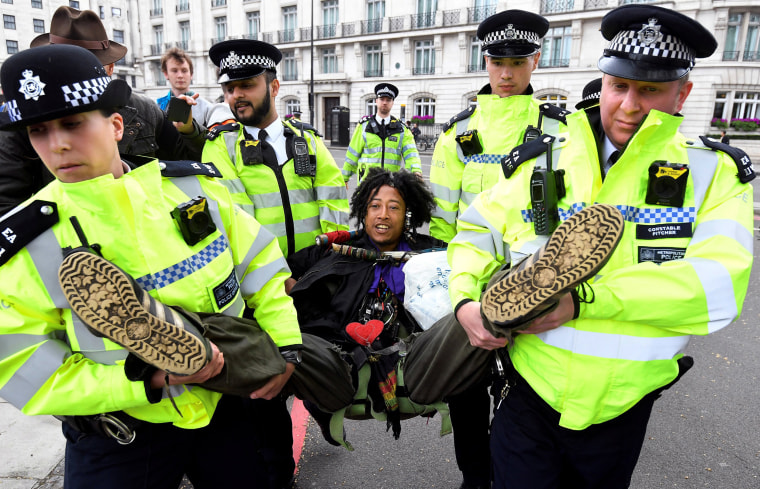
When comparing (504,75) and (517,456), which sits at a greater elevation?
(504,75)

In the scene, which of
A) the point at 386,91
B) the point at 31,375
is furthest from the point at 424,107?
the point at 31,375

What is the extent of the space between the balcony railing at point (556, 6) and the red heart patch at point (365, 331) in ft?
94.3

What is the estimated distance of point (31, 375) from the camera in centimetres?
138

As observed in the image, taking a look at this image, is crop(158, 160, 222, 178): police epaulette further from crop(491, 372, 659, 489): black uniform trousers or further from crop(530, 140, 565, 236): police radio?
crop(491, 372, 659, 489): black uniform trousers

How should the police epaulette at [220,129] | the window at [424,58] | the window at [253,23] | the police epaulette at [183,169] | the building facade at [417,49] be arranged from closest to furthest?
the police epaulette at [183,169], the police epaulette at [220,129], the building facade at [417,49], the window at [424,58], the window at [253,23]

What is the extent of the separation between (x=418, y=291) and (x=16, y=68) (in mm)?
1716

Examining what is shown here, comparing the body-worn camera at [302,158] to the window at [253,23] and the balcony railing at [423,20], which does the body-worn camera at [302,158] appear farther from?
the window at [253,23]

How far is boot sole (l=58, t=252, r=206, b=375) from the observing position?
1.17 meters

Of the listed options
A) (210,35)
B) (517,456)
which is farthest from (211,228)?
(210,35)

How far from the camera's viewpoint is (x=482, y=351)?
174 centimetres

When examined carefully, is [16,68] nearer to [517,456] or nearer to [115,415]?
[115,415]

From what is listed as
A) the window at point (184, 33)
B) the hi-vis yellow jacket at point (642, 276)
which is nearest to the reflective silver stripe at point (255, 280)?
the hi-vis yellow jacket at point (642, 276)

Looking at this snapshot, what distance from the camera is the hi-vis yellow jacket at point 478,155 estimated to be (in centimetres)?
312

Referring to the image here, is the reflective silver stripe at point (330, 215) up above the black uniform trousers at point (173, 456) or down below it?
above
